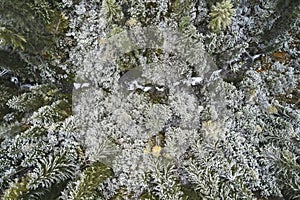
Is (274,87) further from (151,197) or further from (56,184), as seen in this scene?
(56,184)

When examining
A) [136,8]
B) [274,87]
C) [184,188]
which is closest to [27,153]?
[184,188]

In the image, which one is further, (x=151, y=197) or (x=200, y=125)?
(x=200, y=125)

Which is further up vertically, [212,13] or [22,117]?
[212,13]

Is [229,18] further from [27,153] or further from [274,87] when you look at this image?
[27,153]

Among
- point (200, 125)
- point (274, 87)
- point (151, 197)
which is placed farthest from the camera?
point (274, 87)

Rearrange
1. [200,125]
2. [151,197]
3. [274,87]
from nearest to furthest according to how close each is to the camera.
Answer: [151,197]
[200,125]
[274,87]

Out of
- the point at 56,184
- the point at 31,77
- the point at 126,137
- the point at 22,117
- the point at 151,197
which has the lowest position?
the point at 151,197
